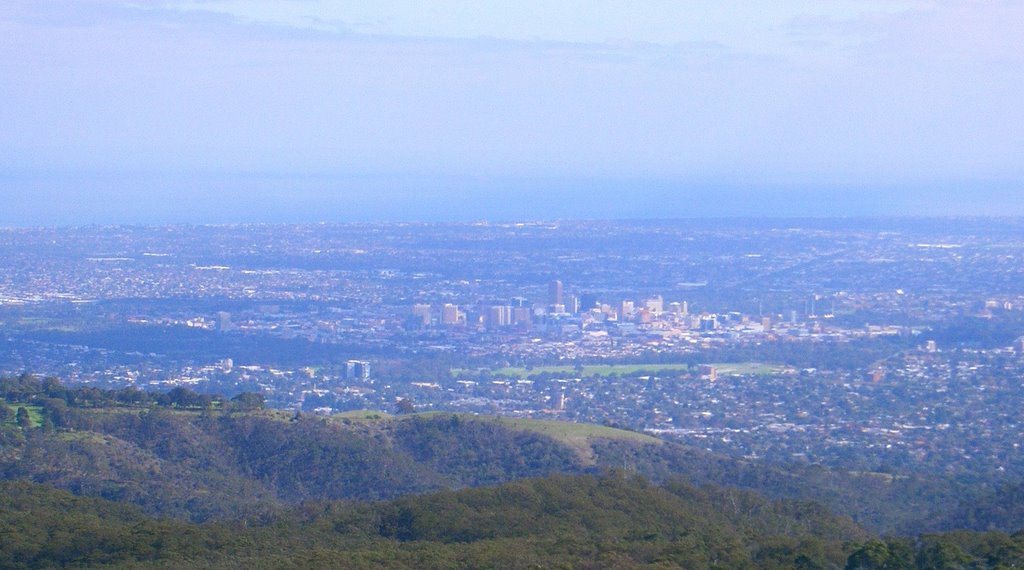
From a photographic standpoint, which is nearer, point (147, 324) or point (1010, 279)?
point (147, 324)

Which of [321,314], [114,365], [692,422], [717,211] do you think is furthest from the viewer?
[717,211]

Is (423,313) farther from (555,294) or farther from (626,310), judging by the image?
(626,310)

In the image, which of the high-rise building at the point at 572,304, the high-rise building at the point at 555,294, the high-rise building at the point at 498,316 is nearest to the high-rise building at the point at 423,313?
the high-rise building at the point at 498,316

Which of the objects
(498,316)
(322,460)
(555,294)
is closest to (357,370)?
(498,316)

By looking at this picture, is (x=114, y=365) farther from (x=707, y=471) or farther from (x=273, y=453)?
(x=707, y=471)

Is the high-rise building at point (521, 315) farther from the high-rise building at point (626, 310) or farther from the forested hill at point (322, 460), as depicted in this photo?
the forested hill at point (322, 460)

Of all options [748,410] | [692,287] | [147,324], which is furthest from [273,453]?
[692,287]

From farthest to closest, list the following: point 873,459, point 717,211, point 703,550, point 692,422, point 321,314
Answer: point 717,211 < point 321,314 < point 692,422 < point 873,459 < point 703,550

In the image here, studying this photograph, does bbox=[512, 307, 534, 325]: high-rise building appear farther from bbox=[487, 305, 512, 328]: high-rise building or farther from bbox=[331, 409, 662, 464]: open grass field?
bbox=[331, 409, 662, 464]: open grass field
